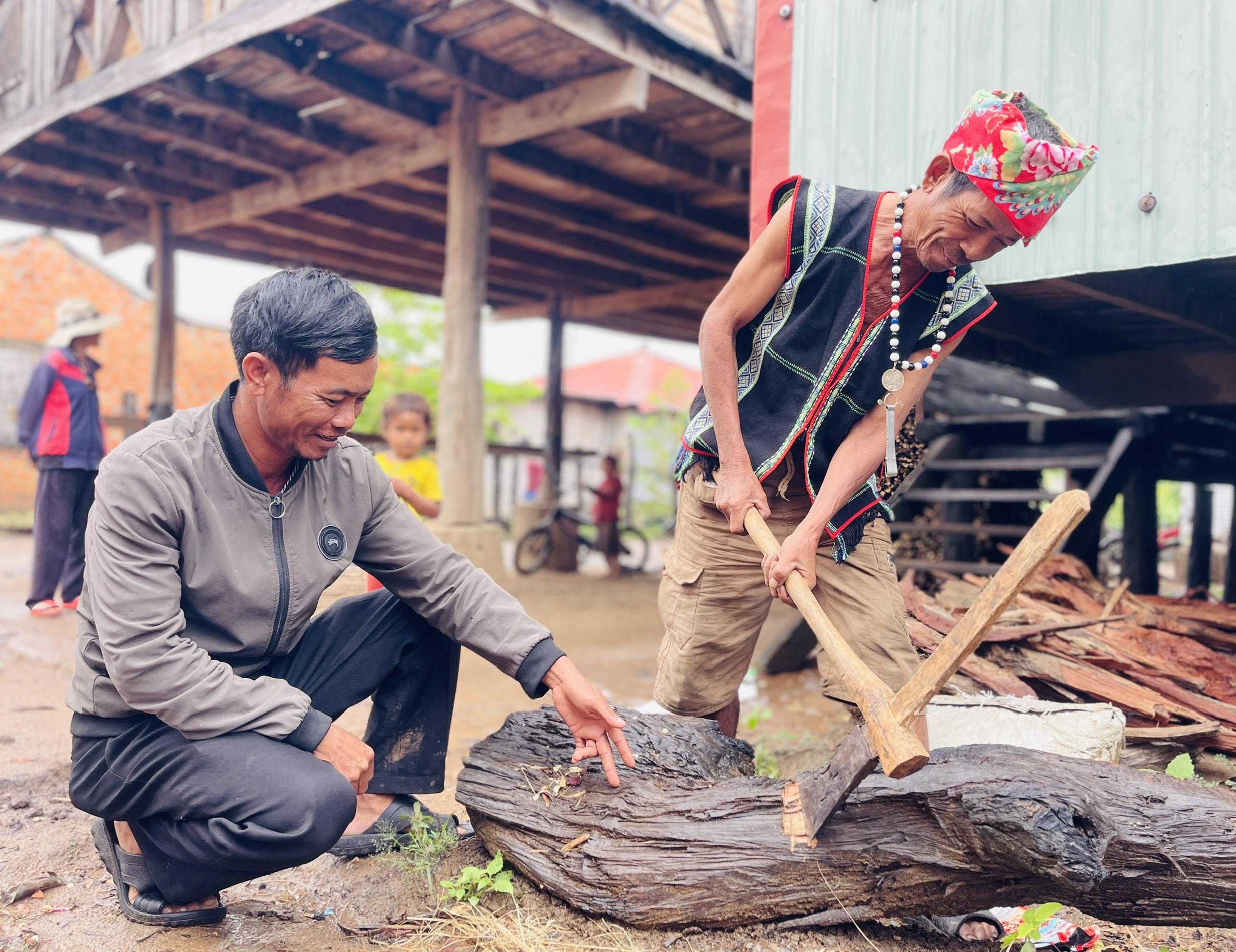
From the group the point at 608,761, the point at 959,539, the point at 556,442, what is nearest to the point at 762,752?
the point at 608,761

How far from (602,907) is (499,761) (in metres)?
0.54

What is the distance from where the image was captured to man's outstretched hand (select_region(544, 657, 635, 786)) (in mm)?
2377

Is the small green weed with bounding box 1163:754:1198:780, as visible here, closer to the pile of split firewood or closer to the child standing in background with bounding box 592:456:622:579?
the pile of split firewood

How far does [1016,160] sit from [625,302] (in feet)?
32.7

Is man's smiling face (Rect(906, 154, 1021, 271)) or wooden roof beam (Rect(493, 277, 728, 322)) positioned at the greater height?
wooden roof beam (Rect(493, 277, 728, 322))

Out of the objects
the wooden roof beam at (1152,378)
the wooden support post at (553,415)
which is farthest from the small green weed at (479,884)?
the wooden support post at (553,415)

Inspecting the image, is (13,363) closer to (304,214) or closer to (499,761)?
(304,214)

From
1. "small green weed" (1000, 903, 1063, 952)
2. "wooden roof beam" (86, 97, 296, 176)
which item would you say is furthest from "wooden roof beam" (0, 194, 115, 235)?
"small green weed" (1000, 903, 1063, 952)

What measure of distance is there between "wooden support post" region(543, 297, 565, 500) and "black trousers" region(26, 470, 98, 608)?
6.81 meters

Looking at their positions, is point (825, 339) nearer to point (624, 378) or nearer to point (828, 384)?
point (828, 384)

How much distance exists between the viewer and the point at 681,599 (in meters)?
2.77

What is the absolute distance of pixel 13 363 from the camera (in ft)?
56.4

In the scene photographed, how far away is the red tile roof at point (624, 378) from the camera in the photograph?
28.5 metres

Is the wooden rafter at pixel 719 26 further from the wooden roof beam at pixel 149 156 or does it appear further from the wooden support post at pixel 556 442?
the wooden support post at pixel 556 442
